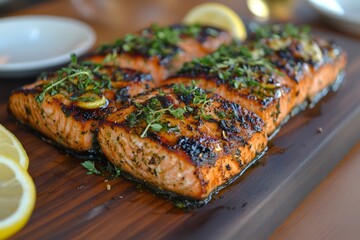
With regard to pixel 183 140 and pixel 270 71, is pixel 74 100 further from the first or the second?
pixel 270 71

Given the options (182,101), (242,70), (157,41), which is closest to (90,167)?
(182,101)

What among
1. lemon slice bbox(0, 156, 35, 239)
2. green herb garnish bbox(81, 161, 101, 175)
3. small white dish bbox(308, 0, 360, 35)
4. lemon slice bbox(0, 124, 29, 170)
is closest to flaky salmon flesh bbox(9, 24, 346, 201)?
green herb garnish bbox(81, 161, 101, 175)

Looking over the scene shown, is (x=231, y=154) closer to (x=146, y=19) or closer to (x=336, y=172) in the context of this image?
(x=336, y=172)

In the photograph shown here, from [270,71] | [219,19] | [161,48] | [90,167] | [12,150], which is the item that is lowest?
[12,150]

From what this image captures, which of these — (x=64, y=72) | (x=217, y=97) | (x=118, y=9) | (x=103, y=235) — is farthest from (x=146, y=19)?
(x=103, y=235)

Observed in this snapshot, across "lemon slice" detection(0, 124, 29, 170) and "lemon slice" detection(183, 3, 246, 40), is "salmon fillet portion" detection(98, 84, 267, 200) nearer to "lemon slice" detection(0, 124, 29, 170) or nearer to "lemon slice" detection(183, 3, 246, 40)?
"lemon slice" detection(0, 124, 29, 170)

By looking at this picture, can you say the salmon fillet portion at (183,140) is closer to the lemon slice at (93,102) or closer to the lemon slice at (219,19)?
the lemon slice at (93,102)
